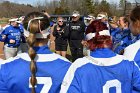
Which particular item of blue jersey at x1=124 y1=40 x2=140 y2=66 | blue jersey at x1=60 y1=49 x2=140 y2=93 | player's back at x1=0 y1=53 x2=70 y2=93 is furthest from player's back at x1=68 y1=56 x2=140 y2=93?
blue jersey at x1=124 y1=40 x2=140 y2=66

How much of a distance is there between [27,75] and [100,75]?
636mm

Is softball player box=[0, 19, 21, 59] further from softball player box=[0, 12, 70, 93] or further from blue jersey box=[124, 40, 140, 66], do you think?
softball player box=[0, 12, 70, 93]

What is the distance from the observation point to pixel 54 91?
3.44 metres

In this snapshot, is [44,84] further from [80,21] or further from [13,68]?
[80,21]

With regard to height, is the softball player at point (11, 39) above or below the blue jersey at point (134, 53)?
below

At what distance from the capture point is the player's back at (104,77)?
3.38m

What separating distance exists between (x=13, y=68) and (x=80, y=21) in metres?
11.4

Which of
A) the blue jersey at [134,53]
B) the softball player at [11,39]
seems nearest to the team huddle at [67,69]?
the blue jersey at [134,53]

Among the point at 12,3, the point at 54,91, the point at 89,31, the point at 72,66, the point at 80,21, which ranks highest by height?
the point at 89,31

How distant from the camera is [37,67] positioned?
10.9 ft

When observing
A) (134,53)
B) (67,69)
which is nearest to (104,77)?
(67,69)

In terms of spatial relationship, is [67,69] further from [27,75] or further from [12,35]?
[12,35]

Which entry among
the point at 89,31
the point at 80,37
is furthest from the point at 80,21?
the point at 89,31

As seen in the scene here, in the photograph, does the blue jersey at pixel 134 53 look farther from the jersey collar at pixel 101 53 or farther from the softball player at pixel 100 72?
the jersey collar at pixel 101 53
